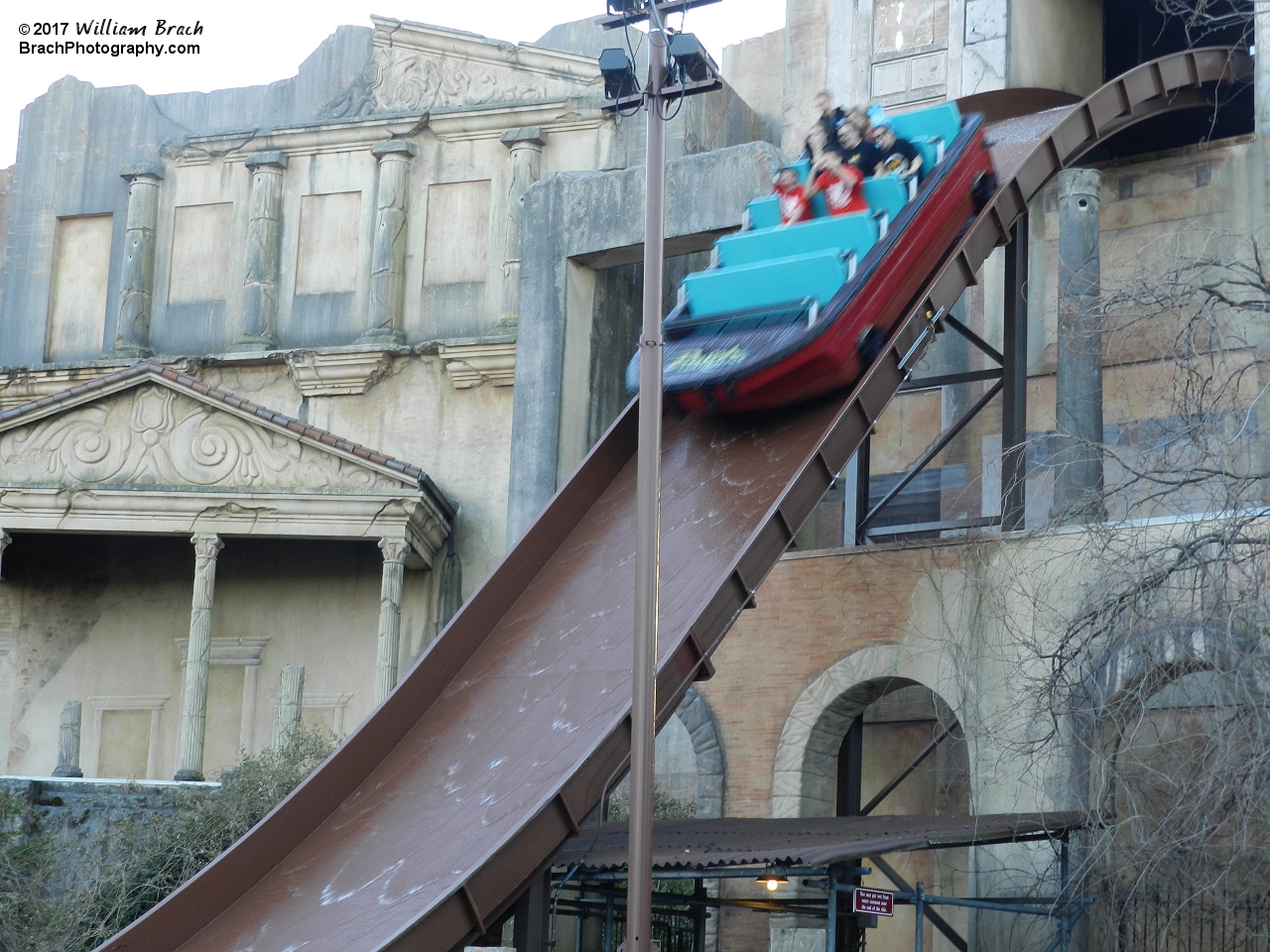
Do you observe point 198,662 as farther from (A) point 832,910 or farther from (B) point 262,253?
(A) point 832,910

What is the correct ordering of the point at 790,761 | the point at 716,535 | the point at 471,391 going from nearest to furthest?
the point at 716,535 < the point at 790,761 < the point at 471,391

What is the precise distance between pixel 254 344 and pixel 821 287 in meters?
16.5

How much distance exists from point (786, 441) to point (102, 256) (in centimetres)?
2066

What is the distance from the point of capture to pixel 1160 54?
2944 centimetres

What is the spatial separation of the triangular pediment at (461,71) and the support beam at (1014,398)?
10.9 metres

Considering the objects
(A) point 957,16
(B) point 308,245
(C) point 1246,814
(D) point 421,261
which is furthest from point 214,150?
(C) point 1246,814

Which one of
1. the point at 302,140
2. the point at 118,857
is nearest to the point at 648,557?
the point at 118,857

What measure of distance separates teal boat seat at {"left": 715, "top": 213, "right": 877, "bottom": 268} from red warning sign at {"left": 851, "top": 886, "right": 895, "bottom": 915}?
19.1 ft

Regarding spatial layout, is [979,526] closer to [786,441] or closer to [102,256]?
[786,441]

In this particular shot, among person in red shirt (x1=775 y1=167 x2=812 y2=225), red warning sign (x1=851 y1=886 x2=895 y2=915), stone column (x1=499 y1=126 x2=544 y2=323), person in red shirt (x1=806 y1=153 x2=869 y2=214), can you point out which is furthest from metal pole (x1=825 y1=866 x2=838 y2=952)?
stone column (x1=499 y1=126 x2=544 y2=323)

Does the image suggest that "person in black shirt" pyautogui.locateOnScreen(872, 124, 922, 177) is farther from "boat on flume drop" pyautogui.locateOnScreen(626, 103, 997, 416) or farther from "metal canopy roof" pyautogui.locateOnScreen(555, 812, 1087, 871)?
"metal canopy roof" pyautogui.locateOnScreen(555, 812, 1087, 871)

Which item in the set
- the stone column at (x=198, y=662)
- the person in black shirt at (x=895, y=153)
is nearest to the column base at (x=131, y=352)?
the stone column at (x=198, y=662)

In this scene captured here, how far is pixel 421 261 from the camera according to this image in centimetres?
3091

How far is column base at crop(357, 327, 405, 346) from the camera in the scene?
30031 mm
